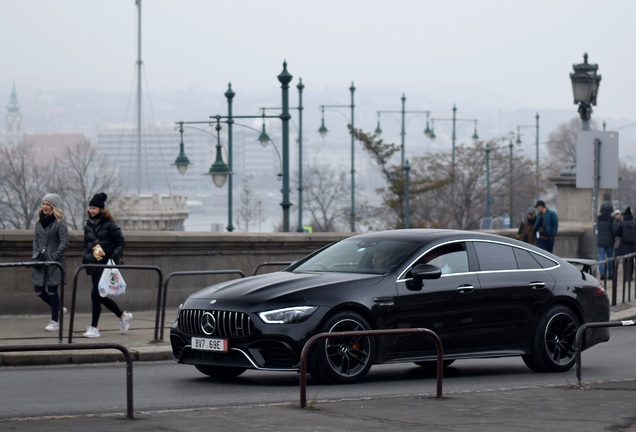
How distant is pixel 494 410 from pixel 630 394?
1821 mm

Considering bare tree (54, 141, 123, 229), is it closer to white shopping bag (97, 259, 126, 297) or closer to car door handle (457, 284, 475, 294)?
white shopping bag (97, 259, 126, 297)

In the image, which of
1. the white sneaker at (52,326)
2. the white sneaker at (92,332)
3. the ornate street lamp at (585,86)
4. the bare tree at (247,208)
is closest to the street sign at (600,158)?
the ornate street lamp at (585,86)

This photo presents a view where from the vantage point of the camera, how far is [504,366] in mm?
13539

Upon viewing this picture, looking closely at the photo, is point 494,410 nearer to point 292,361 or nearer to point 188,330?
point 292,361

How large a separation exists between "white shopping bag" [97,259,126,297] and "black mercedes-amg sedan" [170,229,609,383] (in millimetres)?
3227

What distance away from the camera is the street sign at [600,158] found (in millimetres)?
21078

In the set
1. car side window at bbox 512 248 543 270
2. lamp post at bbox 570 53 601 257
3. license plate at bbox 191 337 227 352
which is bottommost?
license plate at bbox 191 337 227 352

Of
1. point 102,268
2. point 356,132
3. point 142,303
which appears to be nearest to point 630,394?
point 102,268

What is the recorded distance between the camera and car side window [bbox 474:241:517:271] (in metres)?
12.2

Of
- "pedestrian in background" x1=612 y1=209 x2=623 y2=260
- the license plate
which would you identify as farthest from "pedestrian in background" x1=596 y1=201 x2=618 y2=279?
the license plate

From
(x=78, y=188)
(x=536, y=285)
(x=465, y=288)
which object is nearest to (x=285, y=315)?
(x=465, y=288)

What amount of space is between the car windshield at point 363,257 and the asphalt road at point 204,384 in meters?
1.11

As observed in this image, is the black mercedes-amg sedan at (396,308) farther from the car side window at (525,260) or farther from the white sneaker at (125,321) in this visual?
the white sneaker at (125,321)

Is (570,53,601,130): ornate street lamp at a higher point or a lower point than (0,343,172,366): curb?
higher
